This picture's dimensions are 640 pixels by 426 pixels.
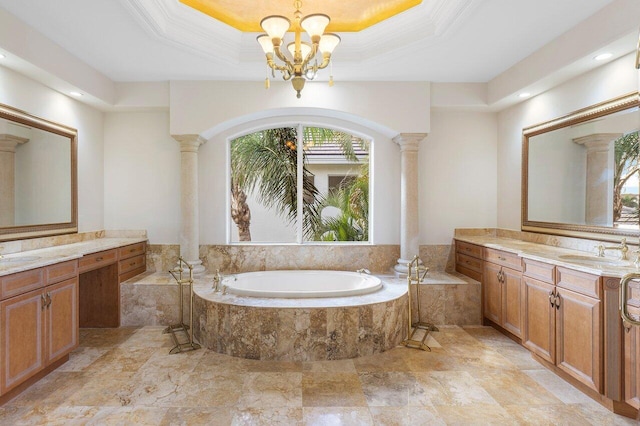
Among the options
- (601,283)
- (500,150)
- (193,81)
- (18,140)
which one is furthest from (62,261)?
(500,150)

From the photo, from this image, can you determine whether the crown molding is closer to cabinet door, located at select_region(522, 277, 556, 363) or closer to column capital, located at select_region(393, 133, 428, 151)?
column capital, located at select_region(393, 133, 428, 151)

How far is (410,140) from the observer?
4172 mm

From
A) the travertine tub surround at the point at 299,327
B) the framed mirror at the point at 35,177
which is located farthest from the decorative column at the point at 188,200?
the travertine tub surround at the point at 299,327

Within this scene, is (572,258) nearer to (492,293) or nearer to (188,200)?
(492,293)

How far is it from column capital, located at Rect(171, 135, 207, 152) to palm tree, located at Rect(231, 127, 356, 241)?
536 millimetres

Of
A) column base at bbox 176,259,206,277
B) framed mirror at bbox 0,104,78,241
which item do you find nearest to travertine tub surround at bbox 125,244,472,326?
column base at bbox 176,259,206,277

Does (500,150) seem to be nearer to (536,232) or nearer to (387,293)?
(536,232)

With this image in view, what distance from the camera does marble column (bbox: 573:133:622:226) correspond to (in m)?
2.89

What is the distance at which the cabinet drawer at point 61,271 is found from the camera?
8.82 ft

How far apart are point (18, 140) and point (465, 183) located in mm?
4570

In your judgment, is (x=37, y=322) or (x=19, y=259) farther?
(x=19, y=259)

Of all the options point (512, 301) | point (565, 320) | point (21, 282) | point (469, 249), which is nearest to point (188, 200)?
point (21, 282)

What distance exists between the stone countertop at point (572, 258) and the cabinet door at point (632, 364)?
272 millimetres

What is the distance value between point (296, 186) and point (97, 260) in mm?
2270
